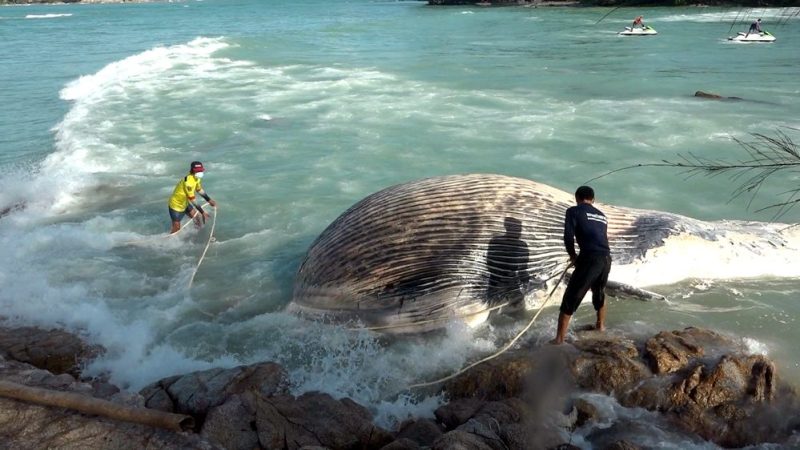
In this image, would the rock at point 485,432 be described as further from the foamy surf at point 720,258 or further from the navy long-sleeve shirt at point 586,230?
the foamy surf at point 720,258

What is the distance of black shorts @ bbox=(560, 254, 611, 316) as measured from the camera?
19.6ft

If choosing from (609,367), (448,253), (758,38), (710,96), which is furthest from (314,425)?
(758,38)

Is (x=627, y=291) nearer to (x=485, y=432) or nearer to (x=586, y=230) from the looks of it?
(x=586, y=230)

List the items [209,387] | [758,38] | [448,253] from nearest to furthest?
[209,387] → [448,253] → [758,38]

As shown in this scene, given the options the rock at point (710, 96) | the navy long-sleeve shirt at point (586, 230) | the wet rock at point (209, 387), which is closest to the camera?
the wet rock at point (209, 387)

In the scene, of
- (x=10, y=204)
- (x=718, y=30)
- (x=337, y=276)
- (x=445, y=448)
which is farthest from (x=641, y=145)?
(x=718, y=30)

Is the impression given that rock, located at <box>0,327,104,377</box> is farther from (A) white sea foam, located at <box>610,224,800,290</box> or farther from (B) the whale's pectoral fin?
(A) white sea foam, located at <box>610,224,800,290</box>

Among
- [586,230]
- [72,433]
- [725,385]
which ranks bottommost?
[725,385]

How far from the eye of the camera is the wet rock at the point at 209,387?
5.30m

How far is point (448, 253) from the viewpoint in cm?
623

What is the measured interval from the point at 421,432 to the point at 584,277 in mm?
2185

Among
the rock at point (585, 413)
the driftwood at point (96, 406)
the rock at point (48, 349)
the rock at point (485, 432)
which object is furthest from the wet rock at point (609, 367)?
the rock at point (48, 349)

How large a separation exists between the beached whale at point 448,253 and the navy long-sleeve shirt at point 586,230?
0.43m

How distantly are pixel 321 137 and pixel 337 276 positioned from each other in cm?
887
